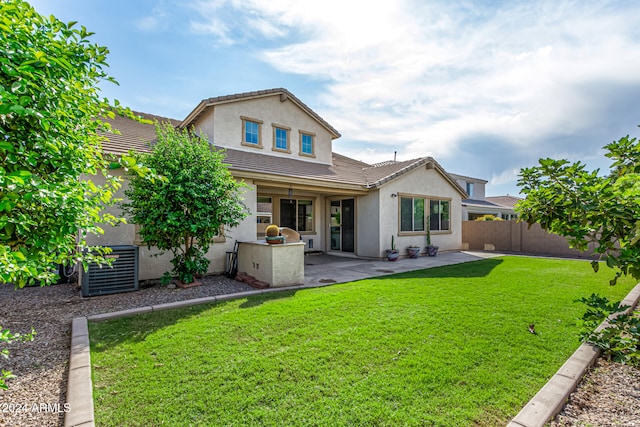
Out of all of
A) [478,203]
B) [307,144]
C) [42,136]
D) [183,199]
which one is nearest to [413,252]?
[307,144]

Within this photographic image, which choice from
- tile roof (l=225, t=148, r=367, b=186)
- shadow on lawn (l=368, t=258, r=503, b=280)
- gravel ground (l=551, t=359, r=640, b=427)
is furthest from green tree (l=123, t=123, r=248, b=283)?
gravel ground (l=551, t=359, r=640, b=427)

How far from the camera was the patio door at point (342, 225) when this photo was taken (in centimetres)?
1284

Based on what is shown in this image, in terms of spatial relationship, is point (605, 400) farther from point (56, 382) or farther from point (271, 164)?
point (271, 164)

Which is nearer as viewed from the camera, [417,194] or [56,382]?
[56,382]

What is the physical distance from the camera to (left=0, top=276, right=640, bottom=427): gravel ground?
2.42m

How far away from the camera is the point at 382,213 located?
461 inches

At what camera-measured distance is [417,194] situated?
1314 centimetres

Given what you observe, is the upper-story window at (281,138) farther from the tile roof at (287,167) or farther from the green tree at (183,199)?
the green tree at (183,199)

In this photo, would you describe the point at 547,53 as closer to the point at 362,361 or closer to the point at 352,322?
the point at 352,322

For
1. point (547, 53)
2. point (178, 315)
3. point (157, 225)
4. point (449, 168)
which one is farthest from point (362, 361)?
point (449, 168)

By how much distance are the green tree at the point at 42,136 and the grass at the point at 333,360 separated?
1.59 m

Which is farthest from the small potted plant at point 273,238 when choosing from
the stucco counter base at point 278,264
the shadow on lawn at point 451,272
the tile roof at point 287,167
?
the shadow on lawn at point 451,272

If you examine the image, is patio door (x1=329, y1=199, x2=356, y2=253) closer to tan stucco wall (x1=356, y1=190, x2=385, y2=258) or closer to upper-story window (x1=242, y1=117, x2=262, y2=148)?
tan stucco wall (x1=356, y1=190, x2=385, y2=258)

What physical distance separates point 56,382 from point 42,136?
2.68m
